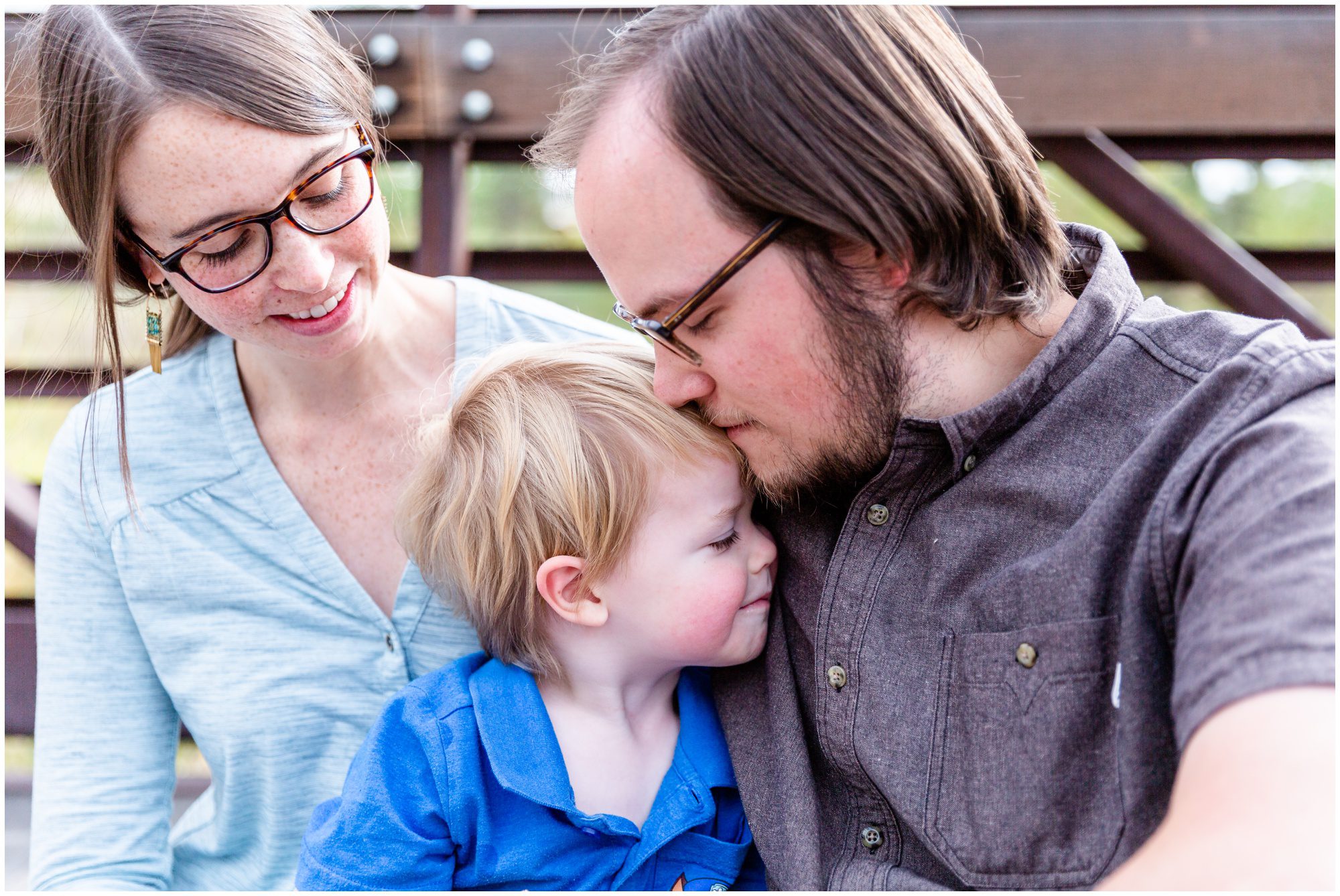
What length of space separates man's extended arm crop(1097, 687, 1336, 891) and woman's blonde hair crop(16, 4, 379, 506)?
4.56 feet

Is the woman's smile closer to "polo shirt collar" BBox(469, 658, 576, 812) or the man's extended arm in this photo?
"polo shirt collar" BBox(469, 658, 576, 812)

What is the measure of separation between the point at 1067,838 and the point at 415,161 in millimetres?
2225

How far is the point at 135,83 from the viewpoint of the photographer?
62.8 inches

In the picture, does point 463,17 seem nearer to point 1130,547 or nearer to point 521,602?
point 521,602

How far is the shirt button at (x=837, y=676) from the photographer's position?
1472 millimetres

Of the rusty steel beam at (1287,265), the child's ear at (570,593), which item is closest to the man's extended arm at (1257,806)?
the child's ear at (570,593)

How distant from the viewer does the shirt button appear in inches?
57.9

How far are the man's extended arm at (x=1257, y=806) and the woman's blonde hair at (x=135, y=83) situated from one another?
1.39m

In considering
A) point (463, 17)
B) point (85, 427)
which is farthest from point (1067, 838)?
point (463, 17)

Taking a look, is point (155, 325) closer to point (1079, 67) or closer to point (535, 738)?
point (535, 738)

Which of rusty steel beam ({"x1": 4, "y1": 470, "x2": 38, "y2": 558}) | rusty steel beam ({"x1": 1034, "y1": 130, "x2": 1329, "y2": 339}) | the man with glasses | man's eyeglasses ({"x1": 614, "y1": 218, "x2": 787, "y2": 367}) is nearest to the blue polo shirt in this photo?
the man with glasses

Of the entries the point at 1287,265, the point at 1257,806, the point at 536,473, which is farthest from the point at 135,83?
the point at 1287,265

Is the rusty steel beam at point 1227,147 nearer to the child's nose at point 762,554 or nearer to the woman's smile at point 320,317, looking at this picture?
the child's nose at point 762,554

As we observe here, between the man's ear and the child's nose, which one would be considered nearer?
the man's ear
